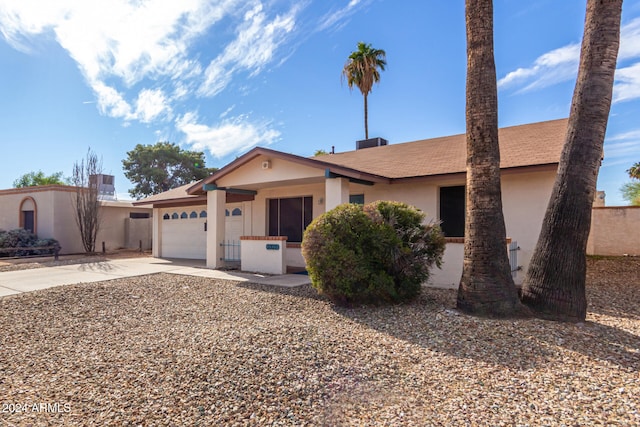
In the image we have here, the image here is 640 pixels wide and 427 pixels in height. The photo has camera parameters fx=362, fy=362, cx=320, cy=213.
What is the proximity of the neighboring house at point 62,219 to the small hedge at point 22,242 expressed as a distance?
2.58 ft

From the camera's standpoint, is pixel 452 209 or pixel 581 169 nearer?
pixel 581 169

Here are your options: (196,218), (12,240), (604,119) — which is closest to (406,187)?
(604,119)

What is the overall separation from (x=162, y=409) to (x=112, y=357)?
1.64 meters

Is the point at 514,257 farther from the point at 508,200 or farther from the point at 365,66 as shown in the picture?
the point at 365,66

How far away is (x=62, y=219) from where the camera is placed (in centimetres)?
1942

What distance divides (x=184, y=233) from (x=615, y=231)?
60.2 ft

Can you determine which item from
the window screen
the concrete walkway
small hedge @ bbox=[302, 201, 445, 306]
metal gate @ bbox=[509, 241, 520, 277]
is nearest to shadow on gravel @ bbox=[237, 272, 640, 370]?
small hedge @ bbox=[302, 201, 445, 306]

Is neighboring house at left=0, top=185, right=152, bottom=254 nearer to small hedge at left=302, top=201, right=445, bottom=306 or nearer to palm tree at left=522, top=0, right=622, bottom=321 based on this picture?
small hedge at left=302, top=201, right=445, bottom=306

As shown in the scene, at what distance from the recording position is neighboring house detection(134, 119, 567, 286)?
918 cm

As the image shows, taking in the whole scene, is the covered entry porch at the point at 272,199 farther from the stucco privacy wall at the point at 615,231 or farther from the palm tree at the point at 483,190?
the stucco privacy wall at the point at 615,231

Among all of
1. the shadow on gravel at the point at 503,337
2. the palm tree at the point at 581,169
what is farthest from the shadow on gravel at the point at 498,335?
the palm tree at the point at 581,169

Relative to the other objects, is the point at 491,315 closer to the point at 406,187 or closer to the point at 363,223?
the point at 363,223

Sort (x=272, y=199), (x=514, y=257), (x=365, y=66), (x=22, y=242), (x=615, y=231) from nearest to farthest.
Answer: (x=514, y=257) < (x=272, y=199) < (x=615, y=231) < (x=22, y=242) < (x=365, y=66)

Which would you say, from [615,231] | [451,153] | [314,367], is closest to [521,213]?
[451,153]
